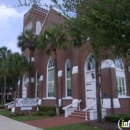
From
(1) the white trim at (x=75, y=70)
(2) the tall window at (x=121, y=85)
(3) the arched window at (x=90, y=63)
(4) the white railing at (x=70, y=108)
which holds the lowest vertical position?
(4) the white railing at (x=70, y=108)

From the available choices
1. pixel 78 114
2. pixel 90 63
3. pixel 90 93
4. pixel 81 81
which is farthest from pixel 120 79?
pixel 78 114

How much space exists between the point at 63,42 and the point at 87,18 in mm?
11144

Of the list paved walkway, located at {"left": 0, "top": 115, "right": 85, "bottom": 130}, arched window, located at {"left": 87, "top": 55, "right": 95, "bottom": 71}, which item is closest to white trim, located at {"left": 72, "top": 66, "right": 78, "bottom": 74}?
arched window, located at {"left": 87, "top": 55, "right": 95, "bottom": 71}

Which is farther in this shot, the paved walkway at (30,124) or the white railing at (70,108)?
the white railing at (70,108)

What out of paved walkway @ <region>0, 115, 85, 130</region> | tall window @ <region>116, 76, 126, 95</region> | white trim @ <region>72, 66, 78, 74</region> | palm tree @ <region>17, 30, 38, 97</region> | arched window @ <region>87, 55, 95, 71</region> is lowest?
paved walkway @ <region>0, 115, 85, 130</region>

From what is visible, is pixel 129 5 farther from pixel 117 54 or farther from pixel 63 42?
pixel 63 42

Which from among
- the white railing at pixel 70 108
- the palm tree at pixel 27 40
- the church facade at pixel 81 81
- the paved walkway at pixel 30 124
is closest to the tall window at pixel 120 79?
the church facade at pixel 81 81

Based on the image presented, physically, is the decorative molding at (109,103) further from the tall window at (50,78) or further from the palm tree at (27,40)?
the palm tree at (27,40)

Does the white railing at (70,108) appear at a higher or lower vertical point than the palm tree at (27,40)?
lower

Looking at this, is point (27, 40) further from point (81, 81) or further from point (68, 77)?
point (81, 81)

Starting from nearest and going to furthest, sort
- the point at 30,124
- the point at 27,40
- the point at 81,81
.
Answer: the point at 30,124 → the point at 81,81 → the point at 27,40

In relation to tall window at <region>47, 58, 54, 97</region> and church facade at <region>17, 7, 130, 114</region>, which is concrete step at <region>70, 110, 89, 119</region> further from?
tall window at <region>47, 58, 54, 97</region>

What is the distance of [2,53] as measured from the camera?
33188mm

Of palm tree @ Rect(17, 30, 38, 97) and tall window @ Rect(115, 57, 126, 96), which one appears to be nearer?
tall window @ Rect(115, 57, 126, 96)
